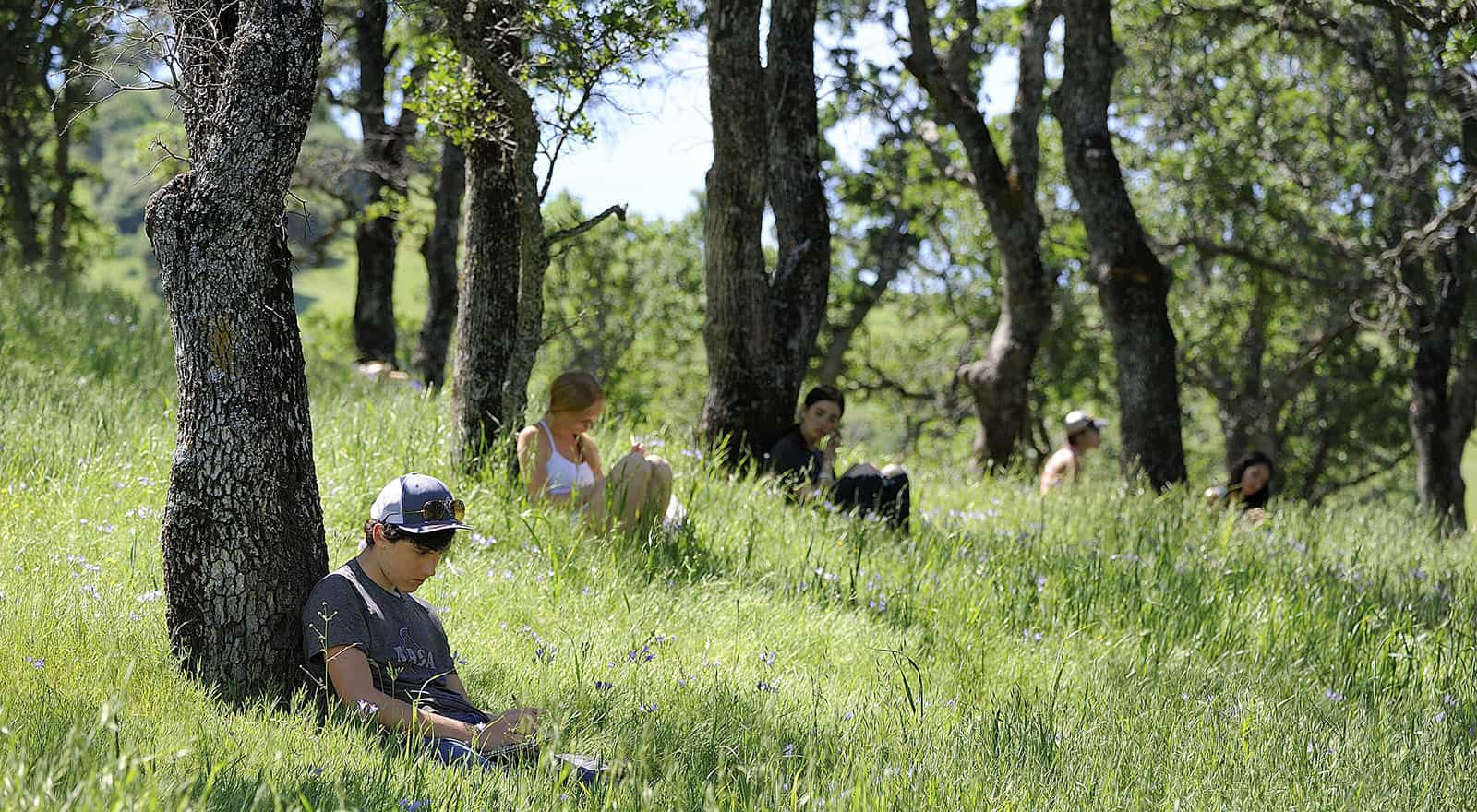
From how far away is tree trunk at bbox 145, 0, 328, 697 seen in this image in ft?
13.6

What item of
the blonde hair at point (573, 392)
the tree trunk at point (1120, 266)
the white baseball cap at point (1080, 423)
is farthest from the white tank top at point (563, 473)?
the tree trunk at point (1120, 266)

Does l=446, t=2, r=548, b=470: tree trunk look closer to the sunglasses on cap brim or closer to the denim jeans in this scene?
the sunglasses on cap brim

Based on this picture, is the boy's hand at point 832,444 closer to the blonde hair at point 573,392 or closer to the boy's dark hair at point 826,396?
the boy's dark hair at point 826,396

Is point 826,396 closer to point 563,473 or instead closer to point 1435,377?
point 563,473

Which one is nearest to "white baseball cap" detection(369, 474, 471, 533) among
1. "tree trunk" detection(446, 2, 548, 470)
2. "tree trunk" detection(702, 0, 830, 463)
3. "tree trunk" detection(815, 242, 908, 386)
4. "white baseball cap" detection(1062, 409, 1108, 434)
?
"tree trunk" detection(446, 2, 548, 470)

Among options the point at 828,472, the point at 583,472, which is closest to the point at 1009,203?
the point at 828,472

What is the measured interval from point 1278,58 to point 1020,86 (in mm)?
8686

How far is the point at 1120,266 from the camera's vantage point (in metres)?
11.8

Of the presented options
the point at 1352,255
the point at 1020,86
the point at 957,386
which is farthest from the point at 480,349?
the point at 957,386

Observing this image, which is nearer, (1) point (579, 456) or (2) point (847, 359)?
(1) point (579, 456)

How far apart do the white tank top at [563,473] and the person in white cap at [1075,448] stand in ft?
16.7

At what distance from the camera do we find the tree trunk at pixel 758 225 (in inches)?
338

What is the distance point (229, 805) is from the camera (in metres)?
3.21

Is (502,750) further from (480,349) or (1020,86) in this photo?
(1020,86)
